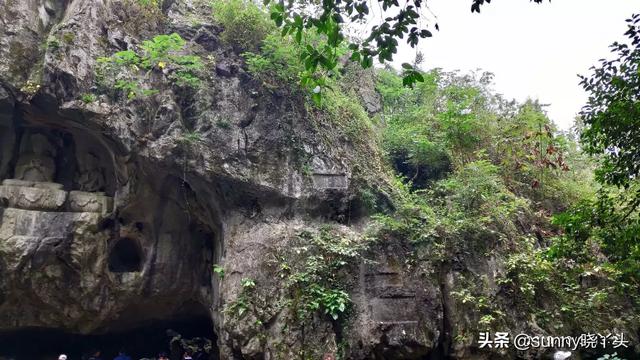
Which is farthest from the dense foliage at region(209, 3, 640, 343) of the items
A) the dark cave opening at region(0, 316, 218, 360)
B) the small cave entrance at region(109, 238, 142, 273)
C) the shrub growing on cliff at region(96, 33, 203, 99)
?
the dark cave opening at region(0, 316, 218, 360)

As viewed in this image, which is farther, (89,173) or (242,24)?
(242,24)

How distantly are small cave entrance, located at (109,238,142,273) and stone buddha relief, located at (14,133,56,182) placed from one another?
1998 mm

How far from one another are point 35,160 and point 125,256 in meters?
2.73

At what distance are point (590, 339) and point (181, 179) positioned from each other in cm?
797

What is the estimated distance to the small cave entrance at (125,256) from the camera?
10.3 meters

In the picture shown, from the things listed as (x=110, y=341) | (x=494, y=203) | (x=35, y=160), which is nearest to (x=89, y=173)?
(x=35, y=160)

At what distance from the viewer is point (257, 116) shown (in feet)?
32.4

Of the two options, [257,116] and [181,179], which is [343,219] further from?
[181,179]

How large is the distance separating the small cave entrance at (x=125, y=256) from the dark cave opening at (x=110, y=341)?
1.91m

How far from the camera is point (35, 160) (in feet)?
33.1

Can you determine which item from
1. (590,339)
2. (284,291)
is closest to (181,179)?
(284,291)

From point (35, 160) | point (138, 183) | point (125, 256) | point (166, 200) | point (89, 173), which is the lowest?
point (125, 256)

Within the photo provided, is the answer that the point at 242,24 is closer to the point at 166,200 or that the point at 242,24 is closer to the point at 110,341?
the point at 166,200

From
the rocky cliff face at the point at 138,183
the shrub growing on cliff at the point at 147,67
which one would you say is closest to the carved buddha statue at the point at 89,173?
the rocky cliff face at the point at 138,183
